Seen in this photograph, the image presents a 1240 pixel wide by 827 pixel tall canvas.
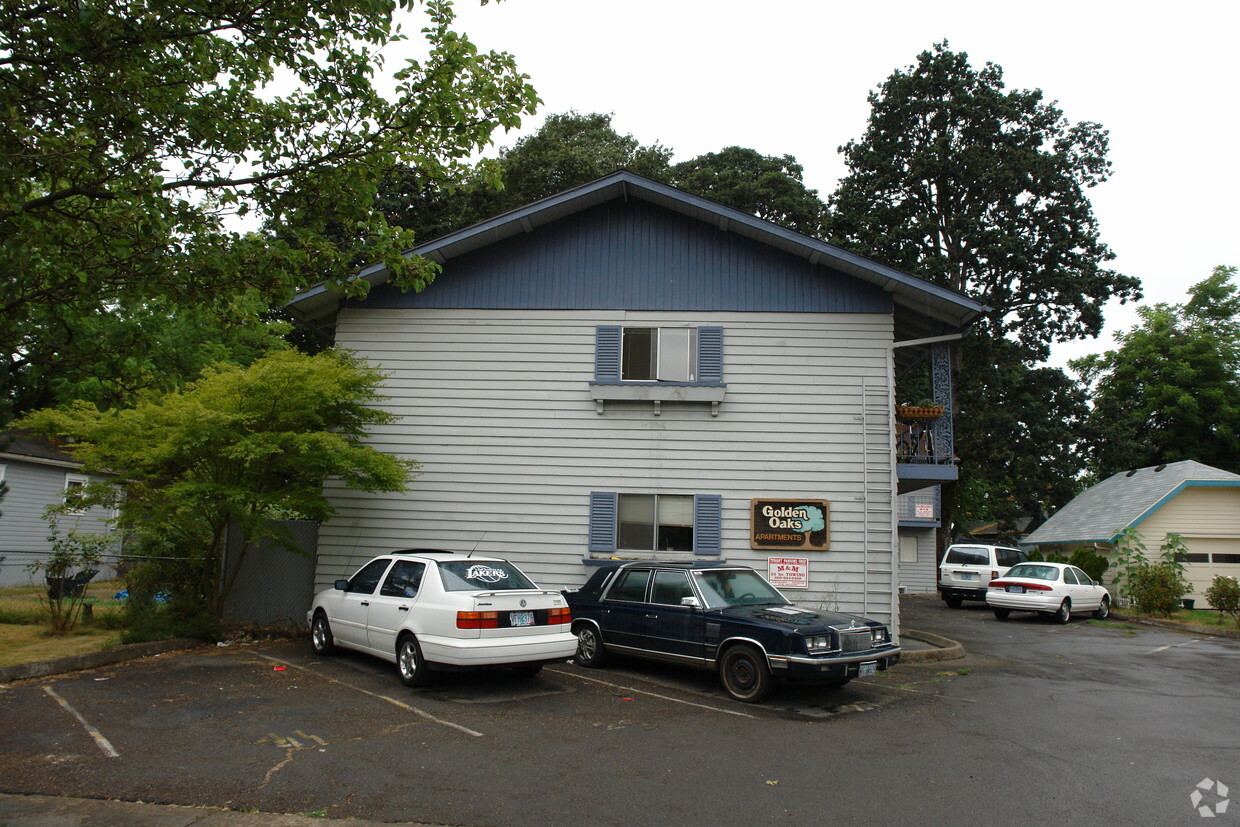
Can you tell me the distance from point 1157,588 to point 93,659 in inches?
1002

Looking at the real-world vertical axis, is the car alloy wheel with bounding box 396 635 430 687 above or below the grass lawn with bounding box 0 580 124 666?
above

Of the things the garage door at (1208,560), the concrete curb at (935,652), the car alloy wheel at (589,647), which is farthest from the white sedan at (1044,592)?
the car alloy wheel at (589,647)

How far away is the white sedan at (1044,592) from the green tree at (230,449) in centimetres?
1697

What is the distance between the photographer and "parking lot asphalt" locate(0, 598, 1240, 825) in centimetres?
579

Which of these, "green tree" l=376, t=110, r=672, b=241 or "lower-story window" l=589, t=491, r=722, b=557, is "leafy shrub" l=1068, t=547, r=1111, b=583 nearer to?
"lower-story window" l=589, t=491, r=722, b=557

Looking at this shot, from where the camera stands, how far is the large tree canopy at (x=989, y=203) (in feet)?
102

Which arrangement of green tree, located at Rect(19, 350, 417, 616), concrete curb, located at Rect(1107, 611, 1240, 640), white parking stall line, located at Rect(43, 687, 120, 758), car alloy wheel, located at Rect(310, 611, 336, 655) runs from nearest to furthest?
1. white parking stall line, located at Rect(43, 687, 120, 758)
2. car alloy wheel, located at Rect(310, 611, 336, 655)
3. green tree, located at Rect(19, 350, 417, 616)
4. concrete curb, located at Rect(1107, 611, 1240, 640)

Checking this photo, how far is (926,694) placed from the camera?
33.8ft

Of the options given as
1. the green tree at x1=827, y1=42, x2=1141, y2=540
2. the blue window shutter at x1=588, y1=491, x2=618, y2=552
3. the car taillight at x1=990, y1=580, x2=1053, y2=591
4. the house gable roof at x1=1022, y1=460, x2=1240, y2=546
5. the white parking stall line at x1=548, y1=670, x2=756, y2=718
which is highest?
the green tree at x1=827, y1=42, x2=1141, y2=540

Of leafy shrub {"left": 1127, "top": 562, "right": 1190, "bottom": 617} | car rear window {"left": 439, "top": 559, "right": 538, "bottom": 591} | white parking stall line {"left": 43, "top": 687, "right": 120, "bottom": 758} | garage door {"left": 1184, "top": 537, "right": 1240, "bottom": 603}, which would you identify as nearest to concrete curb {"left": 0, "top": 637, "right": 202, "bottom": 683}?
white parking stall line {"left": 43, "top": 687, "right": 120, "bottom": 758}

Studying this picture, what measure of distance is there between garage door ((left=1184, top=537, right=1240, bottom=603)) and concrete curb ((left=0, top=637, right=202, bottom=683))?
1100 inches

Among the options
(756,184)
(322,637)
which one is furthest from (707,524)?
(756,184)

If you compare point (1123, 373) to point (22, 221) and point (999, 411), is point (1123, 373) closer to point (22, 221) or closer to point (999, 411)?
point (999, 411)

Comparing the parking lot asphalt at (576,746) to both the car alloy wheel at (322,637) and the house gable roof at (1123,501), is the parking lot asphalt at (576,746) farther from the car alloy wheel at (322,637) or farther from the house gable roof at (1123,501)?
the house gable roof at (1123,501)
